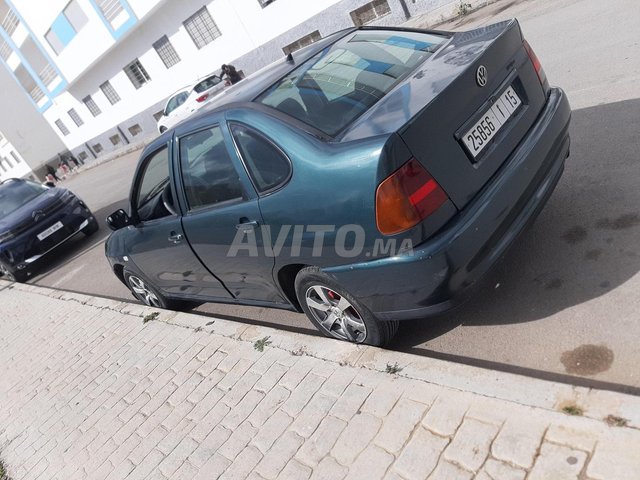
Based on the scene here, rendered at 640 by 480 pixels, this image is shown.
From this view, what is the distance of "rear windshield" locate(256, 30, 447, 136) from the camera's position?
9.86ft

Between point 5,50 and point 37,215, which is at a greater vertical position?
point 5,50

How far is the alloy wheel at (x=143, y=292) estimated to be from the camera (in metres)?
5.48

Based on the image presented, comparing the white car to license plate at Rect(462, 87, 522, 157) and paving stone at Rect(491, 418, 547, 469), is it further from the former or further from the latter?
paving stone at Rect(491, 418, 547, 469)

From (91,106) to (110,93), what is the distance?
307 centimetres

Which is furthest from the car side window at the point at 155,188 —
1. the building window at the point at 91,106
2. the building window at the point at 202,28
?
the building window at the point at 91,106

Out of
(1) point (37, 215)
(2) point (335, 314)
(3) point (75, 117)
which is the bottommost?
(2) point (335, 314)

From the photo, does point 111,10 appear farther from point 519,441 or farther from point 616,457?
point 616,457

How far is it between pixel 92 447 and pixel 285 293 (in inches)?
71.7

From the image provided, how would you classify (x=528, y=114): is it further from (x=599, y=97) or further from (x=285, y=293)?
(x=599, y=97)

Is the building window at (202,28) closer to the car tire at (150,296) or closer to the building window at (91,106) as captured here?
the building window at (91,106)

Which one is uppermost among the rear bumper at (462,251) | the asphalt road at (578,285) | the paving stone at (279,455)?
the rear bumper at (462,251)

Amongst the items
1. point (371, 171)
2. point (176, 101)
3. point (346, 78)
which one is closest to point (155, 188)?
point (346, 78)

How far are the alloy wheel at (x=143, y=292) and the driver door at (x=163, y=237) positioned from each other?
1.99 ft

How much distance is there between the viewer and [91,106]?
30500 millimetres
